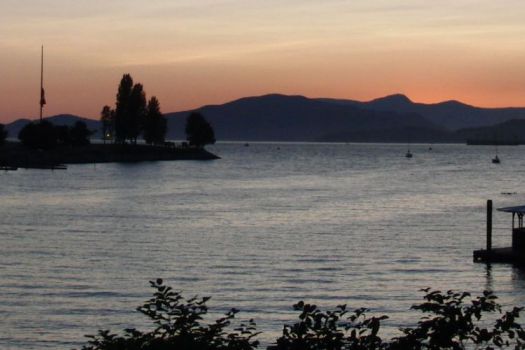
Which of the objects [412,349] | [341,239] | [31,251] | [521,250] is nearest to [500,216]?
[341,239]

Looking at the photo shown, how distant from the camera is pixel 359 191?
449 ft

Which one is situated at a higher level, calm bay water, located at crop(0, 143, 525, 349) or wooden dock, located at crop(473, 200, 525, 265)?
wooden dock, located at crop(473, 200, 525, 265)

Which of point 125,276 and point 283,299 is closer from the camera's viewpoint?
point 283,299

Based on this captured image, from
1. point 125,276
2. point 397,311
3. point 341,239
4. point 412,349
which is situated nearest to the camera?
point 412,349

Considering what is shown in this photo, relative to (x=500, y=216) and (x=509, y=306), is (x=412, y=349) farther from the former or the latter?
(x=500, y=216)

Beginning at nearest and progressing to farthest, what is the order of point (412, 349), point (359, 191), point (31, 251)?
point (412, 349) < point (31, 251) < point (359, 191)

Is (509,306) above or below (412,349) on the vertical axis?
below

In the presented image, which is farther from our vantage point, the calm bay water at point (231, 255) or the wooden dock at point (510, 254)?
the wooden dock at point (510, 254)

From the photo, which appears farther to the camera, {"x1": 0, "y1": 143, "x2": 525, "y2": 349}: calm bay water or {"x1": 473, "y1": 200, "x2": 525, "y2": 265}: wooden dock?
{"x1": 473, "y1": 200, "x2": 525, "y2": 265}: wooden dock

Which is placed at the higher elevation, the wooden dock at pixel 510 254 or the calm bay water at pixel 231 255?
the wooden dock at pixel 510 254

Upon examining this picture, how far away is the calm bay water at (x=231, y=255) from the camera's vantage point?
127 ft

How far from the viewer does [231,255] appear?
187ft

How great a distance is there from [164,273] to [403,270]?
1274 centimetres

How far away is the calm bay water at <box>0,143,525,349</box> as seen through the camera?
3862 centimetres
